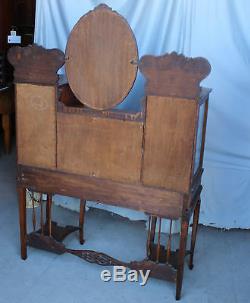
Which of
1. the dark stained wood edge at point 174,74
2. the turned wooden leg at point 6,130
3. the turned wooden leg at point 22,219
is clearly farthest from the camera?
the turned wooden leg at point 6,130

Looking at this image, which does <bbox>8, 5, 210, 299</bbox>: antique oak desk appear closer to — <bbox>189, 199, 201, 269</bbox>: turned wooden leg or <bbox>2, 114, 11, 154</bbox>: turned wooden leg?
<bbox>189, 199, 201, 269</bbox>: turned wooden leg

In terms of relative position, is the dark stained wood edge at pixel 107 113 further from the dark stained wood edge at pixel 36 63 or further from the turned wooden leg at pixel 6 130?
the turned wooden leg at pixel 6 130

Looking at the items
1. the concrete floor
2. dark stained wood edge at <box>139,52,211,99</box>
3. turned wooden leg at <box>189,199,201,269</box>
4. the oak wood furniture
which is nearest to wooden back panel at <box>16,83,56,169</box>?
dark stained wood edge at <box>139,52,211,99</box>

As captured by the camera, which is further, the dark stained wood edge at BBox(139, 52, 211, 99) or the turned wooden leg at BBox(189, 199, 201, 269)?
the turned wooden leg at BBox(189, 199, 201, 269)

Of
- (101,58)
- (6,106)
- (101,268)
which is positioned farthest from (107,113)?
(6,106)

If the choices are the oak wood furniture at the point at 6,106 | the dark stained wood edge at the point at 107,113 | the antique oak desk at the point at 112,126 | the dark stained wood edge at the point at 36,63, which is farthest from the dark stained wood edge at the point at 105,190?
the oak wood furniture at the point at 6,106

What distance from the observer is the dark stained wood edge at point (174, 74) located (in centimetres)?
170

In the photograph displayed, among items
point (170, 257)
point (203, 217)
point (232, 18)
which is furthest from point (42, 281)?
point (232, 18)

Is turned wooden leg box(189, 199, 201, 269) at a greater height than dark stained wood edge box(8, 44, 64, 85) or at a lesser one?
lesser

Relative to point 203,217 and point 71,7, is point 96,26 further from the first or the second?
point 203,217

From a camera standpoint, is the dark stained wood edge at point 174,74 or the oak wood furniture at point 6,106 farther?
the oak wood furniture at point 6,106

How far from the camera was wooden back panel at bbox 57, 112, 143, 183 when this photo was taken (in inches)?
74.0

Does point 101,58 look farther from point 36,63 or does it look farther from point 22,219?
point 22,219

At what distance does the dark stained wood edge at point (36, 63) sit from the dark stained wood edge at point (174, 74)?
413mm
